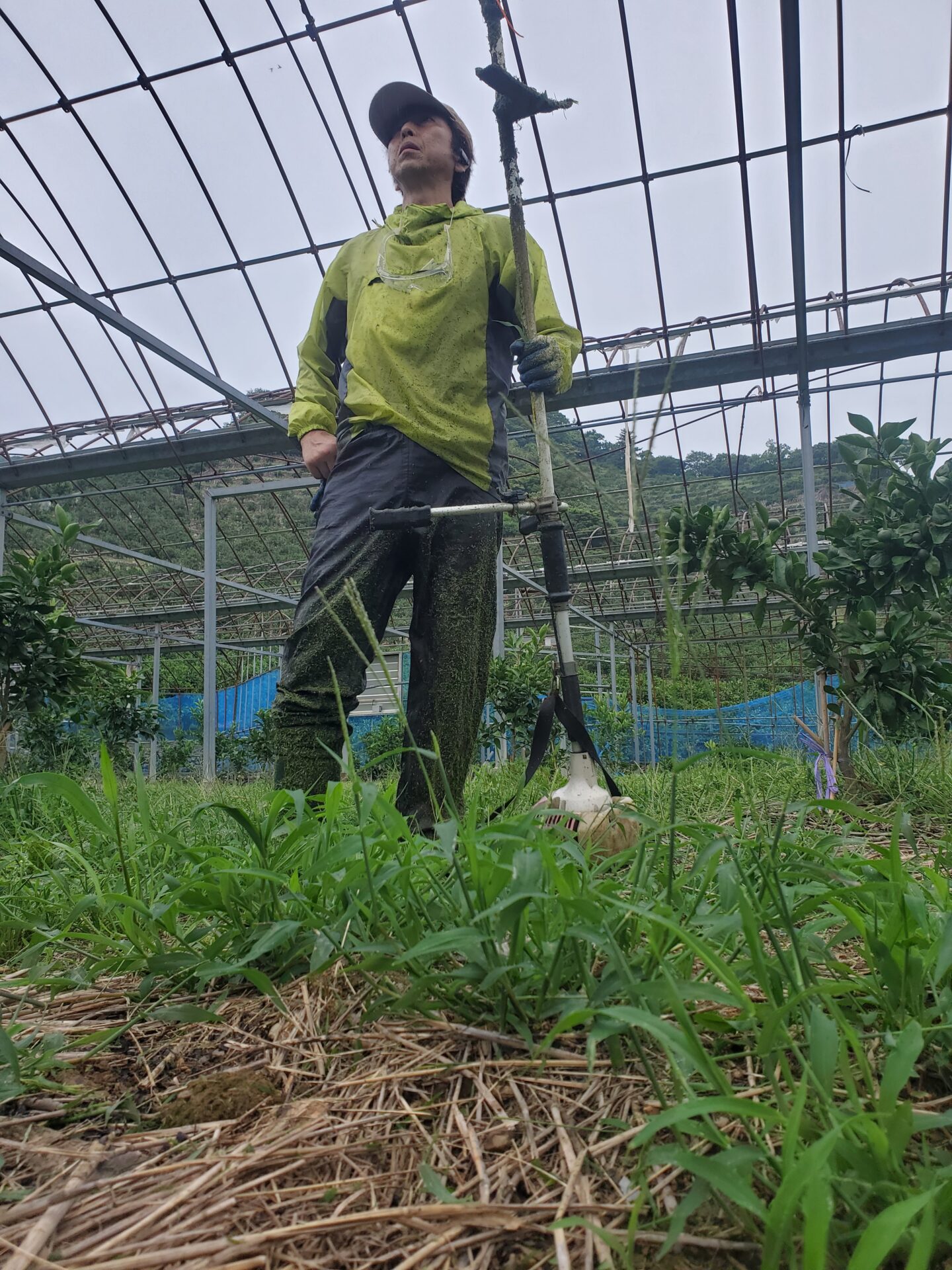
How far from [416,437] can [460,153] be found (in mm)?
1074

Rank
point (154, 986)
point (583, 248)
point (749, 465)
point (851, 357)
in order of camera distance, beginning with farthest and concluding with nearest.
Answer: point (749, 465) → point (583, 248) → point (851, 357) → point (154, 986)

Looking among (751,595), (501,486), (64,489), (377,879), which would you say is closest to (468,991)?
(377,879)

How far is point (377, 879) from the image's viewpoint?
0.96m

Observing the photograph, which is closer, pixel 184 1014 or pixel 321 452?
pixel 184 1014

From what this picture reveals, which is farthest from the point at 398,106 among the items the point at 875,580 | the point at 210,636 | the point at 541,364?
the point at 210,636

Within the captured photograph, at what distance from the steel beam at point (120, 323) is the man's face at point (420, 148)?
3721 millimetres

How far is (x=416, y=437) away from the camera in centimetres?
208

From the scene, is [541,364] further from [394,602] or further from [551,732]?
[551,732]

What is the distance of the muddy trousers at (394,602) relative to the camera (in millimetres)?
1903

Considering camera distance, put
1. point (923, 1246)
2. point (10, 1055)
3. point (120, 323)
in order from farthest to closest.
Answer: point (120, 323) → point (10, 1055) → point (923, 1246)

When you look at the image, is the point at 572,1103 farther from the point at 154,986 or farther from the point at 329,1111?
the point at 154,986

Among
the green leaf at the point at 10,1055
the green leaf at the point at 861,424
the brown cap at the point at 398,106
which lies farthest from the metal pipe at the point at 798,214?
the green leaf at the point at 10,1055

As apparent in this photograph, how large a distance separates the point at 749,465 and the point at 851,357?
201 inches

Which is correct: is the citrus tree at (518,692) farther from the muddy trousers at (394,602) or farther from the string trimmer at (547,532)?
the string trimmer at (547,532)
